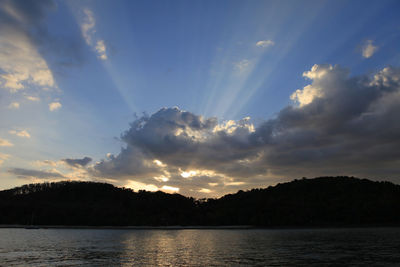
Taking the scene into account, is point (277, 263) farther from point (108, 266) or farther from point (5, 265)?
point (5, 265)

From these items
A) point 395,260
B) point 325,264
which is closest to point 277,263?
point 325,264

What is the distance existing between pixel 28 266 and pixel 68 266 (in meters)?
6.12

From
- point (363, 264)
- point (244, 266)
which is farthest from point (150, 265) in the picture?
point (363, 264)

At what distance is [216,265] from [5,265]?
33347mm

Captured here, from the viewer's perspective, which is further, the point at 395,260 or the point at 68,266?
the point at 395,260

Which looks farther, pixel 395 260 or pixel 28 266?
pixel 395 260

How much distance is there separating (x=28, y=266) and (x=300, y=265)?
42008 millimetres

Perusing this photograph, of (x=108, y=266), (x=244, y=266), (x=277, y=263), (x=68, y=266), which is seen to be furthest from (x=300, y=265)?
(x=68, y=266)

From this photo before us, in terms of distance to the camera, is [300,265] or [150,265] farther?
[150,265]

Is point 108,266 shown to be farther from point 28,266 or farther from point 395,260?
point 395,260

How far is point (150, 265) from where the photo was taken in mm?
51344

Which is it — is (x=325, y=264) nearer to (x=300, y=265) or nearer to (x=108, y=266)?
(x=300, y=265)

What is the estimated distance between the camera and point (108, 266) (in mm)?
49125

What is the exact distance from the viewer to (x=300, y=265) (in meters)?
47.7
